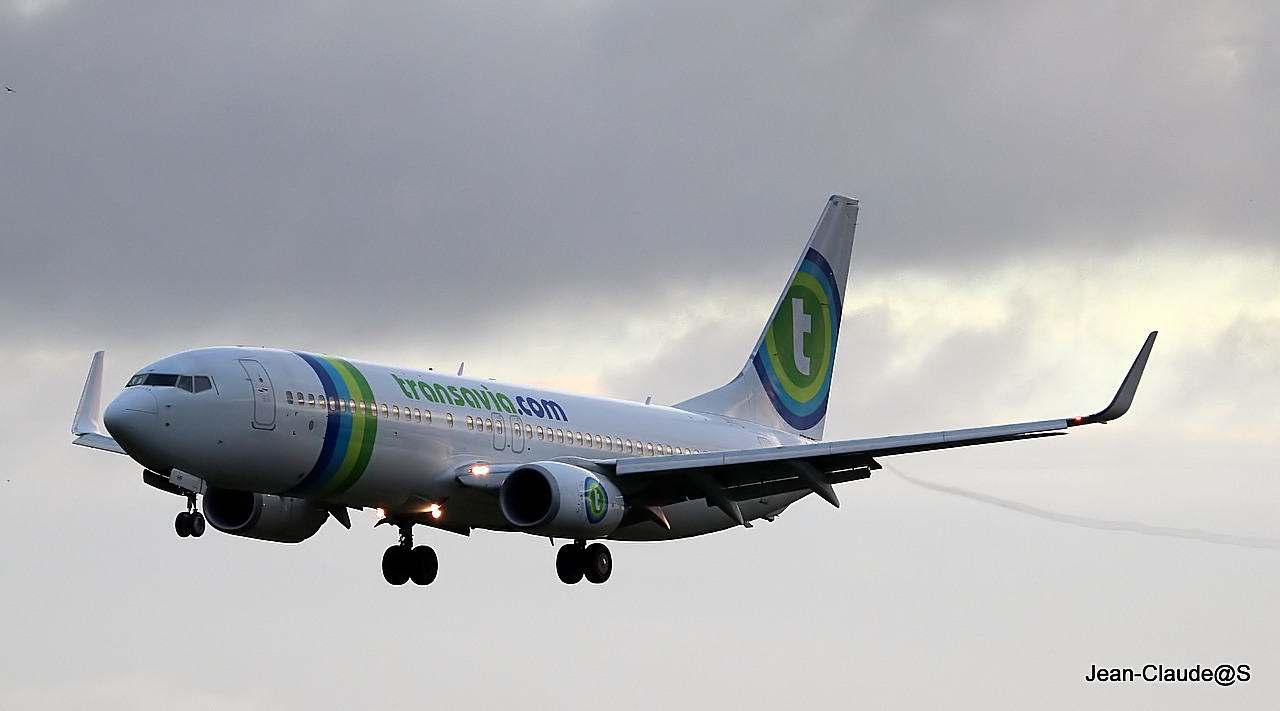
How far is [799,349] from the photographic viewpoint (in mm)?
54094

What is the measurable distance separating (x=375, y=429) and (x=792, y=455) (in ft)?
28.5

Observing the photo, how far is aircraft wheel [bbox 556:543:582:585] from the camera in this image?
43.5 m

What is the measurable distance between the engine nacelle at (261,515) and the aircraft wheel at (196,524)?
1.58 ft

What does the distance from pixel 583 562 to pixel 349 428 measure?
8.12 metres

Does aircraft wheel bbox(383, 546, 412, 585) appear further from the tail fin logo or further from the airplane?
the tail fin logo

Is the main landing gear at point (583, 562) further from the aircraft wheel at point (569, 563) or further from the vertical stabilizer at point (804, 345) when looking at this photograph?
the vertical stabilizer at point (804, 345)

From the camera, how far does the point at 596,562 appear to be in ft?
143

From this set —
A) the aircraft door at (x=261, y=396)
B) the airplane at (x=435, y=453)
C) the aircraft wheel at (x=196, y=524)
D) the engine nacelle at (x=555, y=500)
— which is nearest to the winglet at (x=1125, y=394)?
the airplane at (x=435, y=453)

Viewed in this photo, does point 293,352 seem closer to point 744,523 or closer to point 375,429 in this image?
point 375,429

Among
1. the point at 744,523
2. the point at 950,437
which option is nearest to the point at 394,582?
the point at 744,523

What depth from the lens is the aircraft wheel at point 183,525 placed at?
40.9 meters

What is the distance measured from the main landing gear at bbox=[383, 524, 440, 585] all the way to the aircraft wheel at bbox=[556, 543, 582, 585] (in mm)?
3194

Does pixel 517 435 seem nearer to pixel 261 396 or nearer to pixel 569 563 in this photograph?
pixel 569 563

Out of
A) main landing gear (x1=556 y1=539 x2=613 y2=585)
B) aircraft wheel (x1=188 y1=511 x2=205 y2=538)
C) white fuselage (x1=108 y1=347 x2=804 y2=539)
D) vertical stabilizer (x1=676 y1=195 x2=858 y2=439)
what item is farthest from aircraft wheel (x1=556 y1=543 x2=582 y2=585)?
vertical stabilizer (x1=676 y1=195 x2=858 y2=439)
